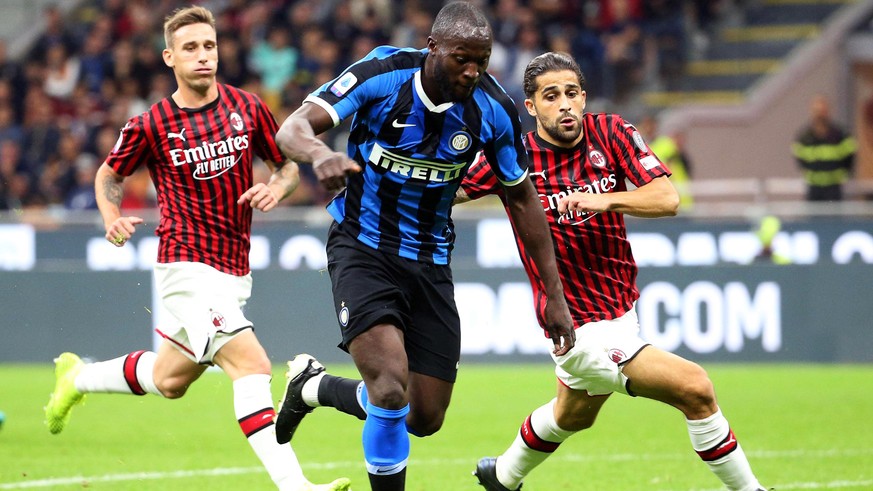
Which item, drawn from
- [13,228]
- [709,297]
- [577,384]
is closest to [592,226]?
[577,384]

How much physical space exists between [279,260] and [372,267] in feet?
30.5

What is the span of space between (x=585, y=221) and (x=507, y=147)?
0.81m

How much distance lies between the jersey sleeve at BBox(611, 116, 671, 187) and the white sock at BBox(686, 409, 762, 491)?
115 centimetres

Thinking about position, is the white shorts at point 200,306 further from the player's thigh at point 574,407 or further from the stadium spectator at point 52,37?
the stadium spectator at point 52,37

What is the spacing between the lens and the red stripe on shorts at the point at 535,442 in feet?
22.2

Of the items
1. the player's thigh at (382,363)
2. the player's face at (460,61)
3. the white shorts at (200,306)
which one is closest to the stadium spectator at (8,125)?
the white shorts at (200,306)

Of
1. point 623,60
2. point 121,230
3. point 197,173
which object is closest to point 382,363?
point 121,230

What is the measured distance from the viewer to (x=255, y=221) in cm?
1543

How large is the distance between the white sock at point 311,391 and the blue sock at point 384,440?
103cm

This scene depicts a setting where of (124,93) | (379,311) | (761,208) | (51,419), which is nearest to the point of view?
(379,311)

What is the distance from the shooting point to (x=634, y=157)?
656 centimetres

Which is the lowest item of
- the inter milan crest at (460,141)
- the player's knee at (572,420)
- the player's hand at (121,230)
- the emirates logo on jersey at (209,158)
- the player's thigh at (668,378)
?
the player's knee at (572,420)

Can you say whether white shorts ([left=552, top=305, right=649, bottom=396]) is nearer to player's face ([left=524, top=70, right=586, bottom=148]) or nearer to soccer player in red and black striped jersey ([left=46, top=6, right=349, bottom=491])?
player's face ([left=524, top=70, right=586, bottom=148])

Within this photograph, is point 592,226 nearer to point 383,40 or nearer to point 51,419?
point 51,419
